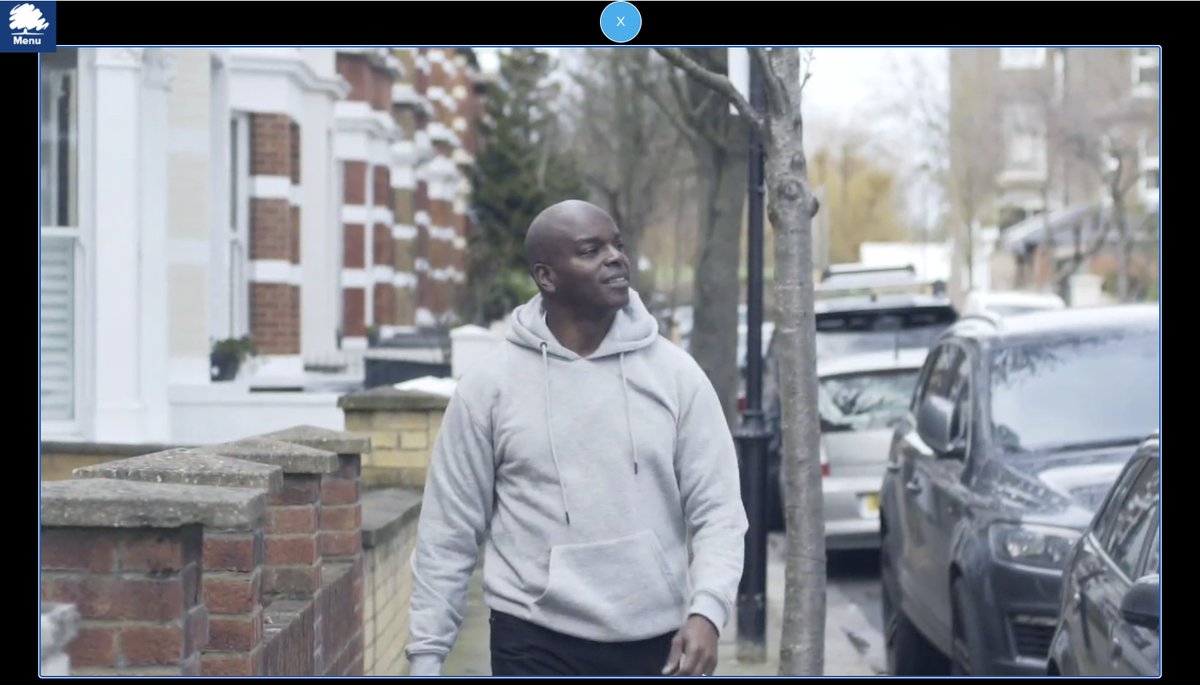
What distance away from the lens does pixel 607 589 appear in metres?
3.77

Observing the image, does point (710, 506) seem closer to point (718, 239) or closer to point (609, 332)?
point (609, 332)

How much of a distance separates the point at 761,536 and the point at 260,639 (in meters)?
5.14

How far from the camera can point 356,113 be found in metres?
23.0

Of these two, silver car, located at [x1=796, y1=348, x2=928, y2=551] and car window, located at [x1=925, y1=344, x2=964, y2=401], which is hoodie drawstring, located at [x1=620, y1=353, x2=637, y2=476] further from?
silver car, located at [x1=796, y1=348, x2=928, y2=551]

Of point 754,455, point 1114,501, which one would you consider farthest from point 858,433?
point 1114,501

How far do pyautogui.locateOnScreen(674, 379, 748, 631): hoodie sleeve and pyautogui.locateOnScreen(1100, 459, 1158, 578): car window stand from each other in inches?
52.5

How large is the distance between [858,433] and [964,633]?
513cm

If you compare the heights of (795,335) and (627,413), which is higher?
(795,335)

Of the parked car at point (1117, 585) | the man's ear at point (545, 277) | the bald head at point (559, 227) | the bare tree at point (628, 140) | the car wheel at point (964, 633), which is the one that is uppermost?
the bare tree at point (628, 140)

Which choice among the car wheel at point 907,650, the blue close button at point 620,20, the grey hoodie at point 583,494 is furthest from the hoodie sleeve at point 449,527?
the car wheel at point 907,650

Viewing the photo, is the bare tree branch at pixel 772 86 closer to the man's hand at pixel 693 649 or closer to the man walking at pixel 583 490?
the man walking at pixel 583 490

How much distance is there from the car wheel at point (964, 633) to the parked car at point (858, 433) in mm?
4344

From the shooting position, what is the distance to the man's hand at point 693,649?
3664 millimetres
